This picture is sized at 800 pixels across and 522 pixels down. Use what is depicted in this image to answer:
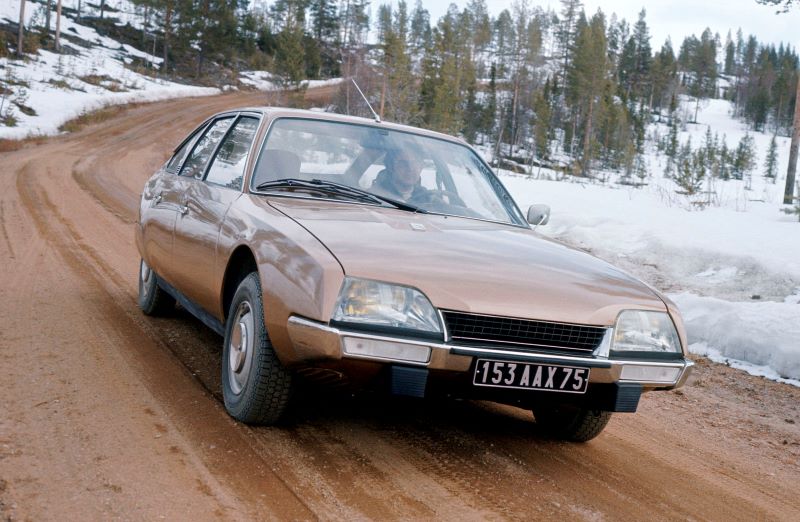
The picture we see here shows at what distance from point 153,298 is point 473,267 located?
124 inches

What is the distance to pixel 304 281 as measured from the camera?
9.72ft

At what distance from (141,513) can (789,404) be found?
443 centimetres

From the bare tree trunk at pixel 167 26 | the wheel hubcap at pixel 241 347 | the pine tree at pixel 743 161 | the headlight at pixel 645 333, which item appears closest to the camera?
the headlight at pixel 645 333

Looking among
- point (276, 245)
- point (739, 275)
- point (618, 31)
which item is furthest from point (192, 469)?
point (618, 31)

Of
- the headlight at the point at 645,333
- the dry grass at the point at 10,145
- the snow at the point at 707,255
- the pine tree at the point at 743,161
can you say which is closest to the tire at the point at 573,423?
the headlight at the point at 645,333

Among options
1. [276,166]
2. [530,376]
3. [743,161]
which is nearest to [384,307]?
[530,376]

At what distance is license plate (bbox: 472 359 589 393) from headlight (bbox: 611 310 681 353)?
22 centimetres

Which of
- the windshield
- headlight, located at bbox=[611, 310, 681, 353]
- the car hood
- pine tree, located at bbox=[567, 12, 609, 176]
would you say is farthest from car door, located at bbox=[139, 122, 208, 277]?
pine tree, located at bbox=[567, 12, 609, 176]

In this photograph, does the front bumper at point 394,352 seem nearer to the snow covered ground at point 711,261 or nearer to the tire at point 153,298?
the tire at point 153,298

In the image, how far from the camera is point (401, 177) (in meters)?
4.30

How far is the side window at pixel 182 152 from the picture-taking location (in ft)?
18.1

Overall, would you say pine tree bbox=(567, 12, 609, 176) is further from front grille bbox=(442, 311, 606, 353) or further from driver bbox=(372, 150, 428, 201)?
front grille bbox=(442, 311, 606, 353)

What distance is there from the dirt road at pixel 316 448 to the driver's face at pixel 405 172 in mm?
1203

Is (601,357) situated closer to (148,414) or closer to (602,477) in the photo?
(602,477)
